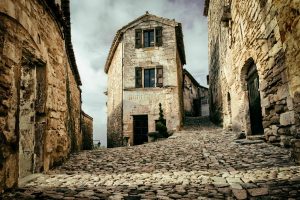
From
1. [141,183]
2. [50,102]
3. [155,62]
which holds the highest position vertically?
[155,62]

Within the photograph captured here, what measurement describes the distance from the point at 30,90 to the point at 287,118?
5.43 metres

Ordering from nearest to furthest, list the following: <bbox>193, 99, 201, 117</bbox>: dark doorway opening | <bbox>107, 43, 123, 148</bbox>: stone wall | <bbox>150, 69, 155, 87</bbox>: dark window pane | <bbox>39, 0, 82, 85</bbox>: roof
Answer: <bbox>39, 0, 82, 85</bbox>: roof
<bbox>150, 69, 155, 87</bbox>: dark window pane
<bbox>107, 43, 123, 148</bbox>: stone wall
<bbox>193, 99, 201, 117</bbox>: dark doorway opening

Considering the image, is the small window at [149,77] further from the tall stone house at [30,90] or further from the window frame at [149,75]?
the tall stone house at [30,90]

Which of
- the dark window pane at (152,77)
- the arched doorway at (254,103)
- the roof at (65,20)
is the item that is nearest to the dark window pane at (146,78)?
the dark window pane at (152,77)

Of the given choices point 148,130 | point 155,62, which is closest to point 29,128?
point 148,130

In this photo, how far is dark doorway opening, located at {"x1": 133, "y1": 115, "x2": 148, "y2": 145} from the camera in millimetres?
14930

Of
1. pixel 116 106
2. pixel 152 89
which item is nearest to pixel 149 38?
pixel 152 89

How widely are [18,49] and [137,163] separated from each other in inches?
140

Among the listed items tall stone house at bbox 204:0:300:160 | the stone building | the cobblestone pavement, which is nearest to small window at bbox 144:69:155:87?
tall stone house at bbox 204:0:300:160

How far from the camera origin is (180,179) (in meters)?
4.30

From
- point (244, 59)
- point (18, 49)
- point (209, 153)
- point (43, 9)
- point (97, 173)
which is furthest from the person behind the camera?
point (244, 59)

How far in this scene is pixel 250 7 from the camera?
7.07m

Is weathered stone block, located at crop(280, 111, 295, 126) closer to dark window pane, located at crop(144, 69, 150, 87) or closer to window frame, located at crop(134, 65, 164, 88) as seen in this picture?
window frame, located at crop(134, 65, 164, 88)

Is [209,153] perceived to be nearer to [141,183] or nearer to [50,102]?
[141,183]
